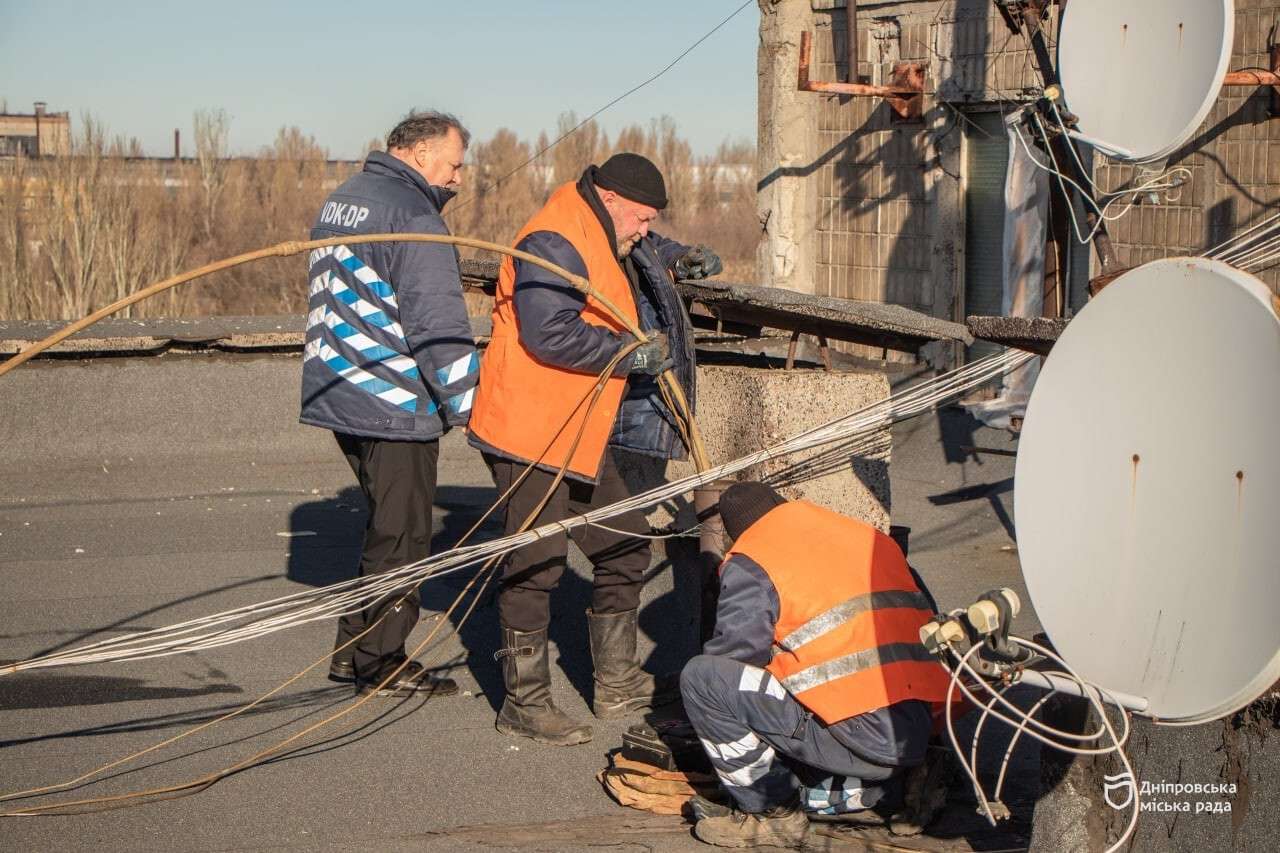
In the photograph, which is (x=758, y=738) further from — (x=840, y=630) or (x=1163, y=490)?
(x=1163, y=490)

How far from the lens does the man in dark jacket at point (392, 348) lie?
5375 mm

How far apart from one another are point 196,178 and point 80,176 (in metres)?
9.56

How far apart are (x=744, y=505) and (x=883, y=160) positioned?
27.9 feet

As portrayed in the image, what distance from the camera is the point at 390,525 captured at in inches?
219

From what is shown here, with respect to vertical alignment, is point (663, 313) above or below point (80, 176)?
below

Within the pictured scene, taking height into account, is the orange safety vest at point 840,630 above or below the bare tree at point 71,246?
below

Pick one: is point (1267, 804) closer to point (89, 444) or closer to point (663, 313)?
point (663, 313)

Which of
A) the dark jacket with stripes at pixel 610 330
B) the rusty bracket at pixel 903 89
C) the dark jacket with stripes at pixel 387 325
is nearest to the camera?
the dark jacket with stripes at pixel 610 330

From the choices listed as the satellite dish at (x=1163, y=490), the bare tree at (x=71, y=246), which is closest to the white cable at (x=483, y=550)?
the satellite dish at (x=1163, y=490)

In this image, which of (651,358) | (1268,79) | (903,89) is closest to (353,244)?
(651,358)

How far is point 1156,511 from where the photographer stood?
3143mm

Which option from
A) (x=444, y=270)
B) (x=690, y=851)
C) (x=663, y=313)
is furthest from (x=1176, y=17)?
(x=690, y=851)

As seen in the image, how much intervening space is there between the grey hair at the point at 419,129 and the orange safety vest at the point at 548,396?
66cm

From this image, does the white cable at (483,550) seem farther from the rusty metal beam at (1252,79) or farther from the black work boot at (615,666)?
the rusty metal beam at (1252,79)
